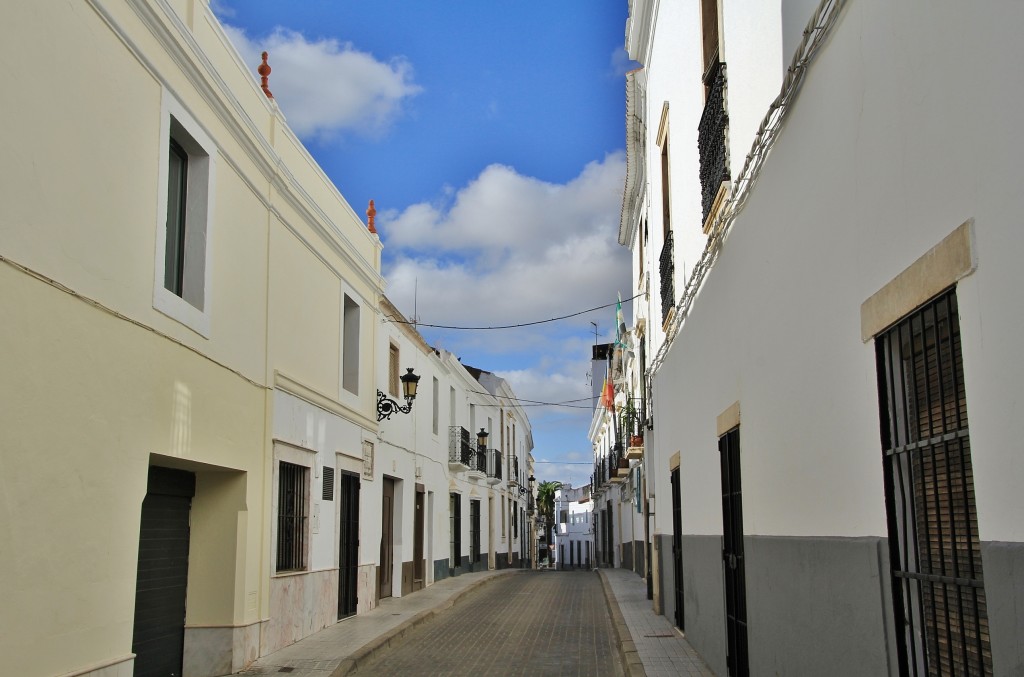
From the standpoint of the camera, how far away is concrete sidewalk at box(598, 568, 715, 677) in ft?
28.6

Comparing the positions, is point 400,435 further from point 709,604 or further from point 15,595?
point 15,595

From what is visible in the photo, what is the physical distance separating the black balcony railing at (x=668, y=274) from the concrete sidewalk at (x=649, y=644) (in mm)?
3874

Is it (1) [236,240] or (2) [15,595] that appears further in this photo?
(1) [236,240]

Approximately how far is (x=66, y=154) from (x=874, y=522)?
5214mm

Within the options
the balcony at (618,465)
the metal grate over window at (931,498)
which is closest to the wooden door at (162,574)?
the metal grate over window at (931,498)

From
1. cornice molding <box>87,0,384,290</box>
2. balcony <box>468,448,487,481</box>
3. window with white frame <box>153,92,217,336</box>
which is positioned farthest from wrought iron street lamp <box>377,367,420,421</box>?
balcony <box>468,448,487,481</box>

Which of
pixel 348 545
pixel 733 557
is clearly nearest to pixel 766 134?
pixel 733 557

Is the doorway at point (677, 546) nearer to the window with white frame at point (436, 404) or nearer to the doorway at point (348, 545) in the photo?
the doorway at point (348, 545)

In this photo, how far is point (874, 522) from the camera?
410 cm

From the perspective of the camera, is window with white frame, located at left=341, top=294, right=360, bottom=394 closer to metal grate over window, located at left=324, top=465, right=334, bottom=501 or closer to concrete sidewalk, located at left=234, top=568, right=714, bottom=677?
metal grate over window, located at left=324, top=465, right=334, bottom=501

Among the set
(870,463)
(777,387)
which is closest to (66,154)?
(777,387)

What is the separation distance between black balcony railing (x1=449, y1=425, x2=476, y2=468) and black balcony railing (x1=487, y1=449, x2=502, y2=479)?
4.32m

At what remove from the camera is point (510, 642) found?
1195 cm

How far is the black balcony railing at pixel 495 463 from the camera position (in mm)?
30625
